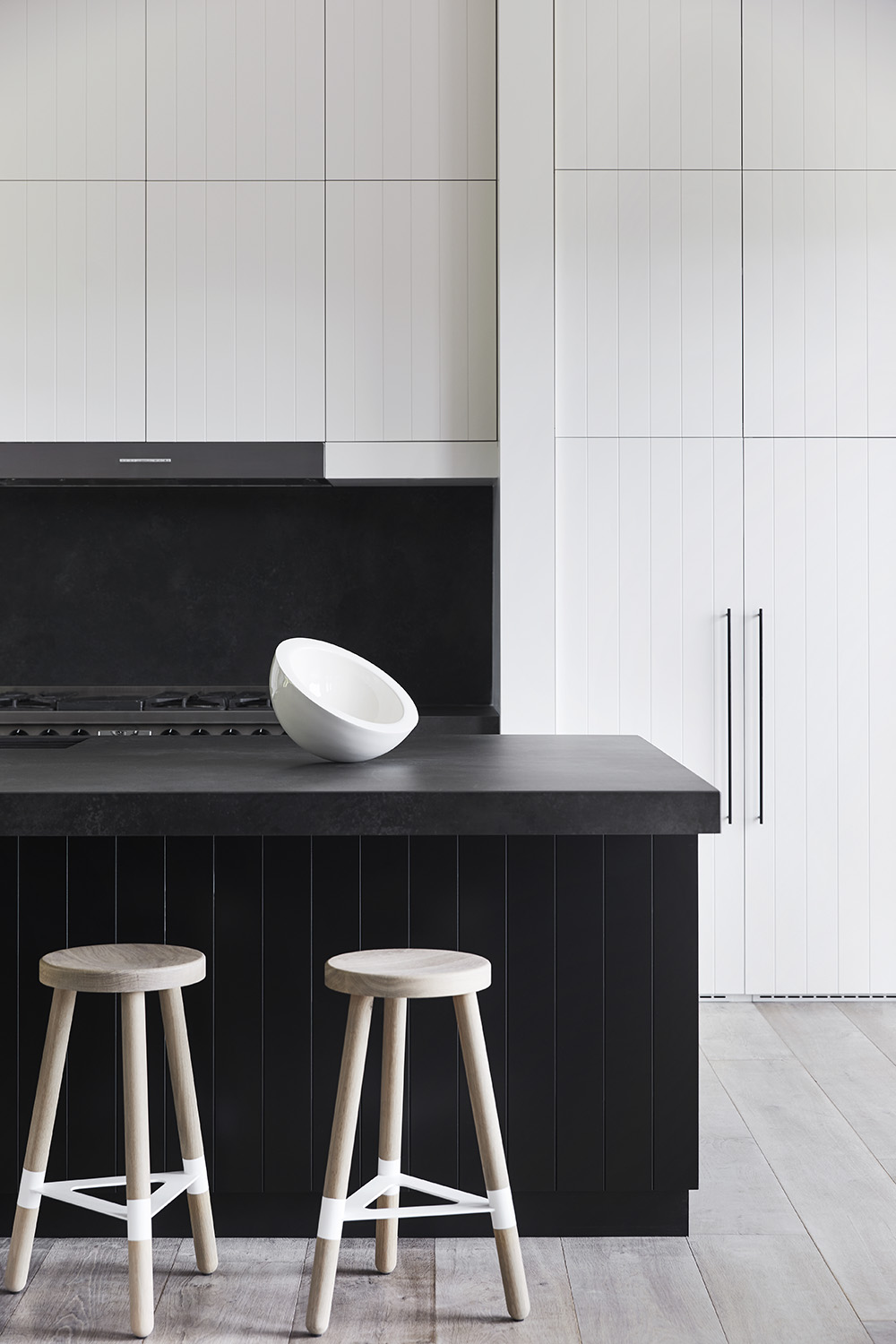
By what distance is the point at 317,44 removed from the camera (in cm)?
377

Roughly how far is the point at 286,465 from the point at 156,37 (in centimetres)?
143

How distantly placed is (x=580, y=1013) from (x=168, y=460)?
7.81ft

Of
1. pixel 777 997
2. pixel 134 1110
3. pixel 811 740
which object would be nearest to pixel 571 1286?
pixel 134 1110

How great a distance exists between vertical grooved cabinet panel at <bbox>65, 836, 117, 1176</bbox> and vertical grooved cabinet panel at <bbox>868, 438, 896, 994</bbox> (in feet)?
8.29

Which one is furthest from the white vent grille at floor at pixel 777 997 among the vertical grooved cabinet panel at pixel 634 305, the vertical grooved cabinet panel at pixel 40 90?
the vertical grooved cabinet panel at pixel 40 90

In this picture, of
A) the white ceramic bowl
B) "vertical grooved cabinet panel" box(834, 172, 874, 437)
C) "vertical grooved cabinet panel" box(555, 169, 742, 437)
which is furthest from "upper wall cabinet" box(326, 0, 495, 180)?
the white ceramic bowl

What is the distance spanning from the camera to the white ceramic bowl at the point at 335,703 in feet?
7.25

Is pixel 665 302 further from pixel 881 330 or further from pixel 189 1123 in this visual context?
pixel 189 1123

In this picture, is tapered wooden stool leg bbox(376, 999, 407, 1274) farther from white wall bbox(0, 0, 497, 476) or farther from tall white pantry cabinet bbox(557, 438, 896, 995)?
white wall bbox(0, 0, 497, 476)

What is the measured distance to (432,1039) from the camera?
7.19ft

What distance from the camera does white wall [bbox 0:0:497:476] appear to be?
3.77 metres

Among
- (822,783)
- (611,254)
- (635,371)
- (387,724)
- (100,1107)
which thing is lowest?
(100,1107)

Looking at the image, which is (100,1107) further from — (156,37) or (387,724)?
(156,37)

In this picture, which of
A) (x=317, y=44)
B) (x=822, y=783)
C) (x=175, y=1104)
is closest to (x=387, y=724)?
(x=175, y=1104)
